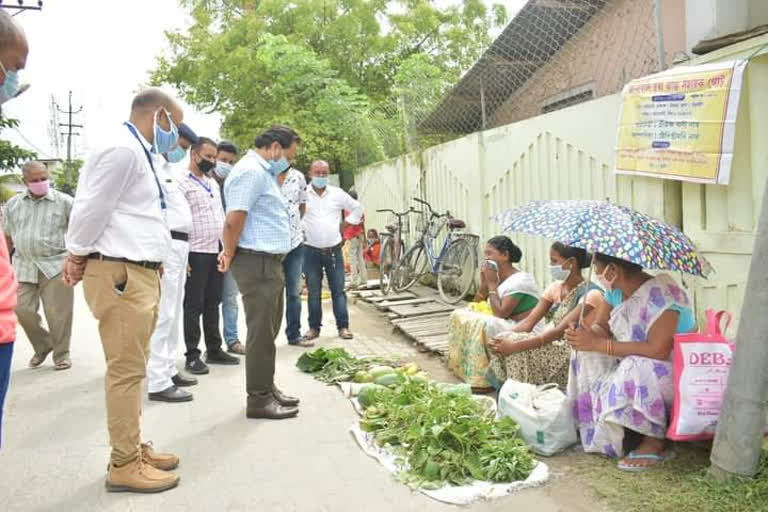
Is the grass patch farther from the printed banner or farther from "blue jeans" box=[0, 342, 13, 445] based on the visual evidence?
"blue jeans" box=[0, 342, 13, 445]

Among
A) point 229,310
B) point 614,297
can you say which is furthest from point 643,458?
point 229,310

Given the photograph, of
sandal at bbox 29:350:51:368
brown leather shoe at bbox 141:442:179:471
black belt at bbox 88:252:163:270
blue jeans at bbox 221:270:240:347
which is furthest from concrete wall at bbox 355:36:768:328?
sandal at bbox 29:350:51:368

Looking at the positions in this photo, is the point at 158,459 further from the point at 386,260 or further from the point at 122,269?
the point at 386,260

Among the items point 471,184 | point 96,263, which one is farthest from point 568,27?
point 96,263

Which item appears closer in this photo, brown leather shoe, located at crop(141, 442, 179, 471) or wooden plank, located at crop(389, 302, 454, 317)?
brown leather shoe, located at crop(141, 442, 179, 471)

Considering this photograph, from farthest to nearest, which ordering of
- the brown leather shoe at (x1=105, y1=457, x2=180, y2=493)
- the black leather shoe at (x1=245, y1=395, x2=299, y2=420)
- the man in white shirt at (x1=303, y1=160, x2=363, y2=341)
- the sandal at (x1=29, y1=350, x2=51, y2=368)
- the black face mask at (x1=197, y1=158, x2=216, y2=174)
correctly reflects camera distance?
1. the man in white shirt at (x1=303, y1=160, x2=363, y2=341)
2. the sandal at (x1=29, y1=350, x2=51, y2=368)
3. the black face mask at (x1=197, y1=158, x2=216, y2=174)
4. the black leather shoe at (x1=245, y1=395, x2=299, y2=420)
5. the brown leather shoe at (x1=105, y1=457, x2=180, y2=493)

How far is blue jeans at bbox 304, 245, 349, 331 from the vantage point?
22.3ft

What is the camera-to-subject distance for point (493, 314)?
4.90 m

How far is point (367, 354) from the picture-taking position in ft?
20.0

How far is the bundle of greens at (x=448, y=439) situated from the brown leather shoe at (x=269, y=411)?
21.6 inches

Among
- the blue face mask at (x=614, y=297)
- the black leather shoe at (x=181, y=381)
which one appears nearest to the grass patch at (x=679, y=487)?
the blue face mask at (x=614, y=297)

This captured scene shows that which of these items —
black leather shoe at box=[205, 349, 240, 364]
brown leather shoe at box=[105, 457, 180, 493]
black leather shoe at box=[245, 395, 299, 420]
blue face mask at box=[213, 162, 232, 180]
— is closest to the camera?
brown leather shoe at box=[105, 457, 180, 493]

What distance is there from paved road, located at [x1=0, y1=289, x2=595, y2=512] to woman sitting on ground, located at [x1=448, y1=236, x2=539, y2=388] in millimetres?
990

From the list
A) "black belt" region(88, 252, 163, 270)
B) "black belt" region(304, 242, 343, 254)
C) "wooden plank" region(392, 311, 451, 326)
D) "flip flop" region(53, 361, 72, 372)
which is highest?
"black belt" region(304, 242, 343, 254)
